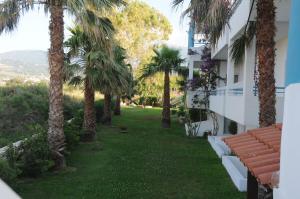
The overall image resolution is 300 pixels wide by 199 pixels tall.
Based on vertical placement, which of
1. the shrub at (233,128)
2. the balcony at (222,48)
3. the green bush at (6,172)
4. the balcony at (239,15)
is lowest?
the shrub at (233,128)

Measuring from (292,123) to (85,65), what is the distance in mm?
17517

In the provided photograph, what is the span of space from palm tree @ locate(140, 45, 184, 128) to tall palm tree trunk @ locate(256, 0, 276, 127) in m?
18.7

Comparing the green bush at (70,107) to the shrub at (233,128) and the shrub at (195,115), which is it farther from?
the shrub at (233,128)

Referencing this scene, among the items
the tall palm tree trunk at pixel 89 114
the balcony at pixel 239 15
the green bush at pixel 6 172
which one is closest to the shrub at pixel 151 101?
the tall palm tree trunk at pixel 89 114

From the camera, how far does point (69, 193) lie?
10867mm

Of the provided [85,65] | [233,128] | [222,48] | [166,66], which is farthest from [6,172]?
[166,66]

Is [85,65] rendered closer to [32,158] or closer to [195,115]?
[32,158]

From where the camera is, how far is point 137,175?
1322 cm

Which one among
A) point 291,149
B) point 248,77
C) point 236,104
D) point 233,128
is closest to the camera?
point 291,149

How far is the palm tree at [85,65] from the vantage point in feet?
65.1

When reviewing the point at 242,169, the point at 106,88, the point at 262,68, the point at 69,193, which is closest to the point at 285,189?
the point at 262,68

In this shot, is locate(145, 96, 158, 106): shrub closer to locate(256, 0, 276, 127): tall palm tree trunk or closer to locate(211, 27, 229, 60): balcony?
locate(211, 27, 229, 60): balcony

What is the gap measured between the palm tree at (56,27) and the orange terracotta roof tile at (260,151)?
8.24 meters

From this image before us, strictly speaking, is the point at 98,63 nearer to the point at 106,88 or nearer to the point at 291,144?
the point at 106,88
